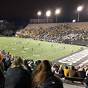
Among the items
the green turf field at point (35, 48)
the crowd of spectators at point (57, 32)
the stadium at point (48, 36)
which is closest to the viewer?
the stadium at point (48, 36)

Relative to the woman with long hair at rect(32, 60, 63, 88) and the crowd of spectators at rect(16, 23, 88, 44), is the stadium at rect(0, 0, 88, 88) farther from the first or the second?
the woman with long hair at rect(32, 60, 63, 88)

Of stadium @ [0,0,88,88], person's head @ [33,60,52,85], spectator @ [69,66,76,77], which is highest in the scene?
stadium @ [0,0,88,88]

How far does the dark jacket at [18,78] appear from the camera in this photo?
495 cm

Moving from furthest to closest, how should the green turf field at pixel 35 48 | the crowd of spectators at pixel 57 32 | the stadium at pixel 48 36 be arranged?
1. the crowd of spectators at pixel 57 32
2. the green turf field at pixel 35 48
3. the stadium at pixel 48 36

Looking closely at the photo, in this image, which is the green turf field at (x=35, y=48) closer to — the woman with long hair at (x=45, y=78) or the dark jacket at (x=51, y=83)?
the woman with long hair at (x=45, y=78)

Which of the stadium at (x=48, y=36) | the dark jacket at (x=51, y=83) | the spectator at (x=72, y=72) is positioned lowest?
the spectator at (x=72, y=72)

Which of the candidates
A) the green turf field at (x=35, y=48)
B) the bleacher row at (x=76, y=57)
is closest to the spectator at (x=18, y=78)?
the bleacher row at (x=76, y=57)

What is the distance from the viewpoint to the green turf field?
100 ft

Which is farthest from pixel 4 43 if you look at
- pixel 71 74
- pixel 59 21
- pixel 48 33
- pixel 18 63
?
pixel 18 63

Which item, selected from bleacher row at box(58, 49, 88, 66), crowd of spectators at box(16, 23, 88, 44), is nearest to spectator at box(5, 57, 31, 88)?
bleacher row at box(58, 49, 88, 66)

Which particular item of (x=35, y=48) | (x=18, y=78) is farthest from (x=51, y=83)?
(x=35, y=48)

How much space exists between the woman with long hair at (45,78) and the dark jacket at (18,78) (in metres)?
0.27

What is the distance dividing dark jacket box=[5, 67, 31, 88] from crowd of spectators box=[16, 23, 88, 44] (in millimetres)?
28632

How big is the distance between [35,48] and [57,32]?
6486mm
